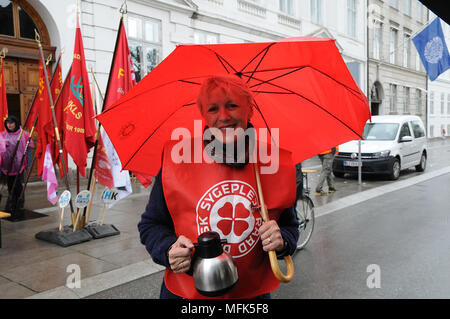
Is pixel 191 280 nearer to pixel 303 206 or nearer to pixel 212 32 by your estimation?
pixel 303 206

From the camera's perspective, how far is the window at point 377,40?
92.7 feet

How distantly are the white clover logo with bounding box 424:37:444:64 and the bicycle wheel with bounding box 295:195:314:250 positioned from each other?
958cm

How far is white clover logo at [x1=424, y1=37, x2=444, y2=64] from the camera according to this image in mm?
12508

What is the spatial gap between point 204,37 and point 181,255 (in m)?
15.0

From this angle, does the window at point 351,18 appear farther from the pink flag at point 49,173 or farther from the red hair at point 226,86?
the red hair at point 226,86

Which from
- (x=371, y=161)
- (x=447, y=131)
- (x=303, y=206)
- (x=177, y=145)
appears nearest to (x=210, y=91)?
(x=177, y=145)

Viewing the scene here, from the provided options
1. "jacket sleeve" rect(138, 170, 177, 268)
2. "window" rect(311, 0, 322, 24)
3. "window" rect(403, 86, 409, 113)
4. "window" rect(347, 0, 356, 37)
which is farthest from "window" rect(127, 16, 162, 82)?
"window" rect(403, 86, 409, 113)

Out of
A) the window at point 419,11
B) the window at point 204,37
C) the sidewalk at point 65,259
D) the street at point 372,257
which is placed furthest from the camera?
the window at point 419,11

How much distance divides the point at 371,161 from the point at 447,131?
1266 inches

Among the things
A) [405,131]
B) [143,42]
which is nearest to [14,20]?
[143,42]

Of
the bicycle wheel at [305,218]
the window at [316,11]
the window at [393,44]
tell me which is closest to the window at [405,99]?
the window at [393,44]

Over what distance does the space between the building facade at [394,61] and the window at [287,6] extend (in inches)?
375

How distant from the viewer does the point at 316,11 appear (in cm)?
2225

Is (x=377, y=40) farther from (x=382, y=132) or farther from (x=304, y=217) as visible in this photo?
(x=304, y=217)
